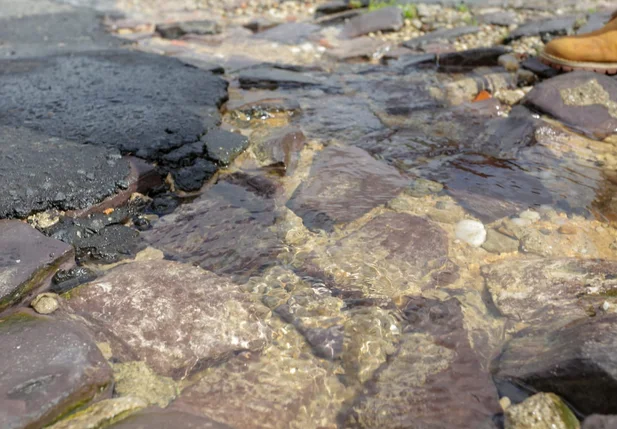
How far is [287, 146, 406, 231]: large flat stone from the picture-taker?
8.80 feet

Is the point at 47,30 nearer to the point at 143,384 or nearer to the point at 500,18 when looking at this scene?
the point at 500,18

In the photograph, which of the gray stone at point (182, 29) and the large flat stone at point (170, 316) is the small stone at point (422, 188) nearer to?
the large flat stone at point (170, 316)

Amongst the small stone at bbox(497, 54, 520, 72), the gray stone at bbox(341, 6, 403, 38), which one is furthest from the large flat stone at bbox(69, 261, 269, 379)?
the gray stone at bbox(341, 6, 403, 38)

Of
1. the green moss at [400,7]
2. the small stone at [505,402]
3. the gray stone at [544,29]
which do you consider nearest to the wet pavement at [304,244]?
the small stone at [505,402]

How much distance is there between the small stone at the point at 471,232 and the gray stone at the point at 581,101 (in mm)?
1352

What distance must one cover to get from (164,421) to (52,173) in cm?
160

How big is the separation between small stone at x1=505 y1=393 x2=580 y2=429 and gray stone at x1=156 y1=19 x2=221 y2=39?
16.2 ft

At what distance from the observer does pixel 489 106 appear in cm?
384

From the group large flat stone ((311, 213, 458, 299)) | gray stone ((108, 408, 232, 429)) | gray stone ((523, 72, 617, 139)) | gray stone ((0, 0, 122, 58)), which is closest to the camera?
gray stone ((108, 408, 232, 429))

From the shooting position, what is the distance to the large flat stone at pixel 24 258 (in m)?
2.03

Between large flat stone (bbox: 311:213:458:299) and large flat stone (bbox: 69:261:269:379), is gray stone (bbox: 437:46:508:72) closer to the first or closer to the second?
large flat stone (bbox: 311:213:458:299)

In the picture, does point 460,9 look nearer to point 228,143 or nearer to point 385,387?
point 228,143

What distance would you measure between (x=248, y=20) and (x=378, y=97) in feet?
9.38

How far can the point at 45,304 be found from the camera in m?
2.02
